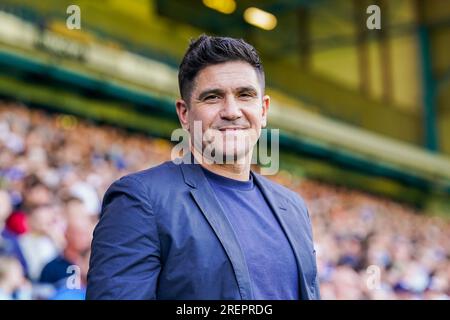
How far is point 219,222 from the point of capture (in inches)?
53.8

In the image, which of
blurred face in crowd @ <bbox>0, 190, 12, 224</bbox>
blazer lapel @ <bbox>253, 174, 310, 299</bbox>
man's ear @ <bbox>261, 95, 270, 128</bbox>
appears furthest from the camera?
blurred face in crowd @ <bbox>0, 190, 12, 224</bbox>

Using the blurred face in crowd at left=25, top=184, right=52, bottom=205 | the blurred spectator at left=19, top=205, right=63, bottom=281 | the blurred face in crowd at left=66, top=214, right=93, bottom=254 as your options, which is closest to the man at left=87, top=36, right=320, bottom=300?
the blurred face in crowd at left=66, top=214, right=93, bottom=254

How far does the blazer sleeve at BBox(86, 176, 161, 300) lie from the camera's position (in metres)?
1.28

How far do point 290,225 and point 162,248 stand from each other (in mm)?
271

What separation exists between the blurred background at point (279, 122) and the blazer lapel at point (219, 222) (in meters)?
1.42

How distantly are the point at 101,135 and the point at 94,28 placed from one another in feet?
7.23

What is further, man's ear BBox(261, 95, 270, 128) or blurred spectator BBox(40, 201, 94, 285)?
blurred spectator BBox(40, 201, 94, 285)

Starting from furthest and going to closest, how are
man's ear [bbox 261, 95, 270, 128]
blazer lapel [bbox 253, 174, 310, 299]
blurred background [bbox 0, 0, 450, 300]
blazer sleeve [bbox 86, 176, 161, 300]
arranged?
blurred background [bbox 0, 0, 450, 300]
man's ear [bbox 261, 95, 270, 128]
blazer lapel [bbox 253, 174, 310, 299]
blazer sleeve [bbox 86, 176, 161, 300]

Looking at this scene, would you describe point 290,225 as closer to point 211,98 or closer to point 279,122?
point 211,98

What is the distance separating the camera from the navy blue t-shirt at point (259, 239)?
1367mm

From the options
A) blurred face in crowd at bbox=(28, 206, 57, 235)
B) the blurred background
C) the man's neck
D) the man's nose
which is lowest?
the man's neck

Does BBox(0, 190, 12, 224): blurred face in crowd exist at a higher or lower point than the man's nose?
higher

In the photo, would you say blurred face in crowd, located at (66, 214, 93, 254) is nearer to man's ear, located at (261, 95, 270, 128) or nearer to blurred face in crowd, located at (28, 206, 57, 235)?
blurred face in crowd, located at (28, 206, 57, 235)

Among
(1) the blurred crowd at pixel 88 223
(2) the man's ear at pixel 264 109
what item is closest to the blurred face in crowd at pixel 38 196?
(1) the blurred crowd at pixel 88 223
